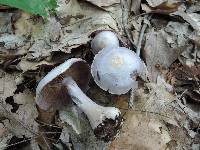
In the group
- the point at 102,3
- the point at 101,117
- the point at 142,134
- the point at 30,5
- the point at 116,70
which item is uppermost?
the point at 30,5

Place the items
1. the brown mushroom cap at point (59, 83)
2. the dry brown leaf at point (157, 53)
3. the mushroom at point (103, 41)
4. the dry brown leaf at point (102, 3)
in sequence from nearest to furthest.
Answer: the brown mushroom cap at point (59, 83) < the mushroom at point (103, 41) < the dry brown leaf at point (157, 53) < the dry brown leaf at point (102, 3)

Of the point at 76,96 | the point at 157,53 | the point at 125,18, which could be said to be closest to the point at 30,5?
the point at 76,96

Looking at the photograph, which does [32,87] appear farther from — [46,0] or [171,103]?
[171,103]

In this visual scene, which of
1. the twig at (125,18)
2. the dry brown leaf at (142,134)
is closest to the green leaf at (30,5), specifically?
the twig at (125,18)

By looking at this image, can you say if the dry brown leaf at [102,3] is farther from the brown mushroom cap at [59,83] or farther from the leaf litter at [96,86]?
the brown mushroom cap at [59,83]

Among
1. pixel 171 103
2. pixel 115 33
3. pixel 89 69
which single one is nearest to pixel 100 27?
pixel 115 33

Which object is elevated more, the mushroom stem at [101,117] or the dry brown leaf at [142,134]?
the mushroom stem at [101,117]

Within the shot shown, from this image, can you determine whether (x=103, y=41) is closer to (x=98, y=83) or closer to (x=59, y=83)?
(x=98, y=83)

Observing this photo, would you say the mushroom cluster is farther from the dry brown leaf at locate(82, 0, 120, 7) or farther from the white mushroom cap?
the dry brown leaf at locate(82, 0, 120, 7)
